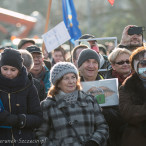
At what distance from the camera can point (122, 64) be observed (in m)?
5.25

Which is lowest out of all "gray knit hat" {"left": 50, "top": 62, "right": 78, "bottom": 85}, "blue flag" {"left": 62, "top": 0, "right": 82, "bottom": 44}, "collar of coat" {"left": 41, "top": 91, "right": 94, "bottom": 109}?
"collar of coat" {"left": 41, "top": 91, "right": 94, "bottom": 109}

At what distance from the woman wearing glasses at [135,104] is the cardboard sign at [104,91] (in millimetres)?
480

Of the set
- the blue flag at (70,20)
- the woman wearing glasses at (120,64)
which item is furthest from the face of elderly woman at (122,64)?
the blue flag at (70,20)

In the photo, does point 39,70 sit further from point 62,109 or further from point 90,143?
point 90,143

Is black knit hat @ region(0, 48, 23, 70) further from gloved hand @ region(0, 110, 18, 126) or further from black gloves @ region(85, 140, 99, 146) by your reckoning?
black gloves @ region(85, 140, 99, 146)

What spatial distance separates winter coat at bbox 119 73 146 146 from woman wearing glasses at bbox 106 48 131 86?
1017 millimetres

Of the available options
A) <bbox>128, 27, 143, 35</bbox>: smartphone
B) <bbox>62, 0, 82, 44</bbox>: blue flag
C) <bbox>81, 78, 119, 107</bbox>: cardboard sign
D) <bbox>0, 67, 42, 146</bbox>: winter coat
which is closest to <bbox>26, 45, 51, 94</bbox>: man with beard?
<bbox>81, 78, 119, 107</bbox>: cardboard sign

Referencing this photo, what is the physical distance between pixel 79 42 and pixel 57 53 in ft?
4.63

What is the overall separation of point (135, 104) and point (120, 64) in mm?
1257

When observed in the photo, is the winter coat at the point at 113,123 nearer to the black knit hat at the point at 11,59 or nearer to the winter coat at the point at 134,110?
the winter coat at the point at 134,110

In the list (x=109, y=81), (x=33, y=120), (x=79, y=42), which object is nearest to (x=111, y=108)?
(x=109, y=81)

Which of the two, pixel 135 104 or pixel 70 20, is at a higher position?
pixel 70 20

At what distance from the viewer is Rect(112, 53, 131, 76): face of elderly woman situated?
5.22m

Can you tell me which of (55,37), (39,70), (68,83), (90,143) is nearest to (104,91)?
(68,83)
